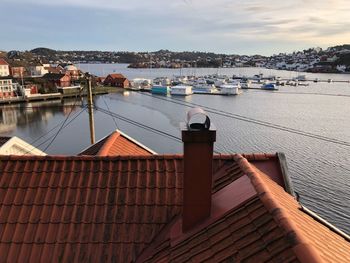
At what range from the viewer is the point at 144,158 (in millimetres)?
6246

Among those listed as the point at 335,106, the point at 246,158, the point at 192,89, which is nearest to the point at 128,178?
the point at 246,158

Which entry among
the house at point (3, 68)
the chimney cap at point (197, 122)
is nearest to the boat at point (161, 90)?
the house at point (3, 68)

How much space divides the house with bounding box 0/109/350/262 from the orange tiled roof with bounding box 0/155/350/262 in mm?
15

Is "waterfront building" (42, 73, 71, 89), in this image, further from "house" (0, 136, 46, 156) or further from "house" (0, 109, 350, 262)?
"house" (0, 109, 350, 262)

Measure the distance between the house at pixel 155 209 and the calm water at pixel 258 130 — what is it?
15501 mm

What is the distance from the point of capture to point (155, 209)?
5531mm

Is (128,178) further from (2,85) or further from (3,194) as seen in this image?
(2,85)

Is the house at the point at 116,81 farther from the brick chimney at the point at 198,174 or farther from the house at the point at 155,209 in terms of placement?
the brick chimney at the point at 198,174

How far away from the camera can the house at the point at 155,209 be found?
12.3 feet

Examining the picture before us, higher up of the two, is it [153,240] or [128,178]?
[128,178]

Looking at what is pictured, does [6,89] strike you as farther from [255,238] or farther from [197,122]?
[255,238]

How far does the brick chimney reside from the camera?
15.2 feet

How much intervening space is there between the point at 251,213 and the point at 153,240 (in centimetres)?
183

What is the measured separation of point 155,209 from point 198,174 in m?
1.23
